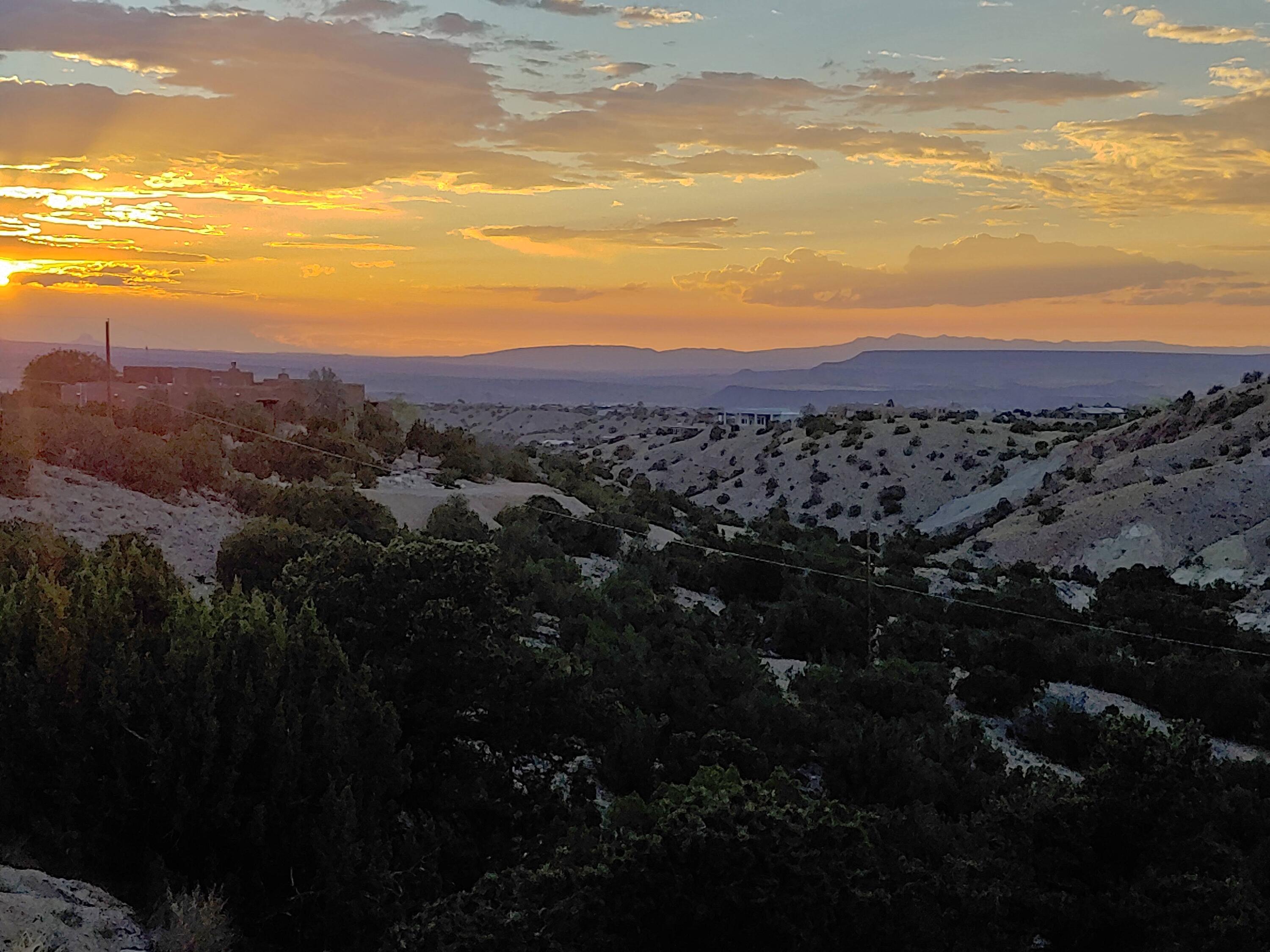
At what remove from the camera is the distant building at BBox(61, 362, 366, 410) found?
4806 centimetres

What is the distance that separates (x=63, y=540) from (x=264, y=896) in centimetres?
921

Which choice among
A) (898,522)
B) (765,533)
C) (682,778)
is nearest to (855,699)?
(682,778)

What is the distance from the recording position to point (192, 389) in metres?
53.2

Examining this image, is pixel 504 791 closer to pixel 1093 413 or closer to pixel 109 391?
pixel 109 391

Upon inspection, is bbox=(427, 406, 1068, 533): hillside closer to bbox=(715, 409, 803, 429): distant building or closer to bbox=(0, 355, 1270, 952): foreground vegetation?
bbox=(715, 409, 803, 429): distant building

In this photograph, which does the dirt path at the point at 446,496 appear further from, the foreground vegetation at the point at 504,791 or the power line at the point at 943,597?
the foreground vegetation at the point at 504,791

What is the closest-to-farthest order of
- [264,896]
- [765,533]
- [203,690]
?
[264,896]
[203,690]
[765,533]

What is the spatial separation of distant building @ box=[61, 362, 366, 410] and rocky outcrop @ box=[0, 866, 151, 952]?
1354 inches

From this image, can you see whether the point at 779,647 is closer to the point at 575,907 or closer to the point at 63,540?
the point at 63,540

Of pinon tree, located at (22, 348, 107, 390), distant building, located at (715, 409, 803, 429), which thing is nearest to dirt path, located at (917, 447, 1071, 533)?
distant building, located at (715, 409, 803, 429)

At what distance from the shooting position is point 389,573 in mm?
13570

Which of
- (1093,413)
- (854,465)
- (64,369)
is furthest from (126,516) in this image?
(1093,413)

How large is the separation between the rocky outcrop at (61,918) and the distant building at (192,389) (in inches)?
1354

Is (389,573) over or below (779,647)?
over
